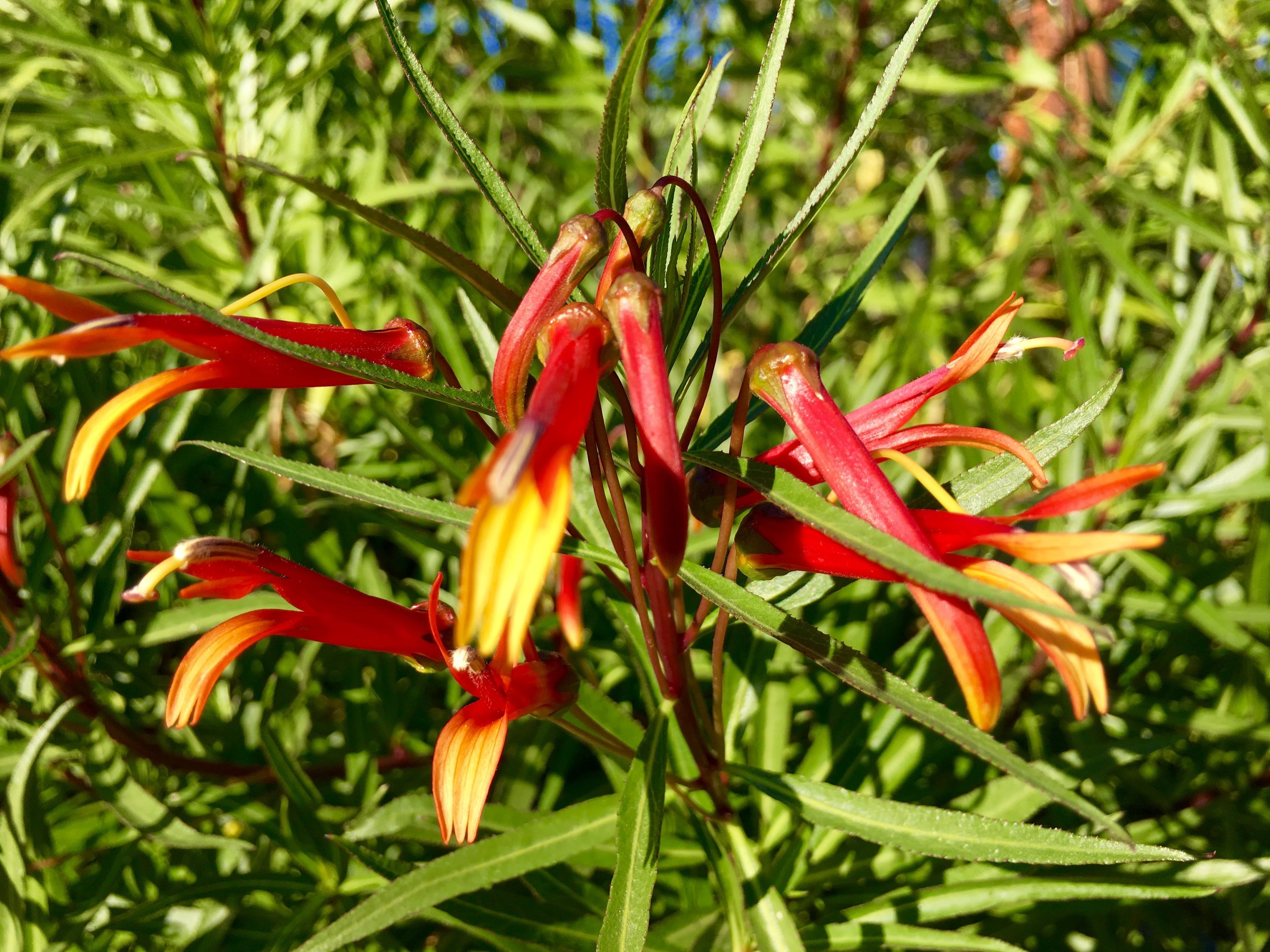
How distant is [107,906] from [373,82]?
1685mm

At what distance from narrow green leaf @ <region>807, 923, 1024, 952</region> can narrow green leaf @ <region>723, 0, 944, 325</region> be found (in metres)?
0.64

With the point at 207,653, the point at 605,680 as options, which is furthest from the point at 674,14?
the point at 207,653

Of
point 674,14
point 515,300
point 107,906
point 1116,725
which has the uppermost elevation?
point 674,14

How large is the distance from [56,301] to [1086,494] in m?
0.66

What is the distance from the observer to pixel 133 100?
Result: 50.3 inches

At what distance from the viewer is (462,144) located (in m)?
0.61

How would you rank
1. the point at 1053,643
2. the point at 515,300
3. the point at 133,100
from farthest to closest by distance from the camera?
the point at 133,100, the point at 515,300, the point at 1053,643

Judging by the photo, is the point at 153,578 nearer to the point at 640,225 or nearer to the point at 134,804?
the point at 640,225

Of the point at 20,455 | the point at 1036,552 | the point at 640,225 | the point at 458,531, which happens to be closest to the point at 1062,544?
the point at 1036,552

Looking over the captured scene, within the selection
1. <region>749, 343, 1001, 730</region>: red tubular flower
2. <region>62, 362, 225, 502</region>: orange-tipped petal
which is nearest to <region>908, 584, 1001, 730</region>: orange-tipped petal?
<region>749, 343, 1001, 730</region>: red tubular flower

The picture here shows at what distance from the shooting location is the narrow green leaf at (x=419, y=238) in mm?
513

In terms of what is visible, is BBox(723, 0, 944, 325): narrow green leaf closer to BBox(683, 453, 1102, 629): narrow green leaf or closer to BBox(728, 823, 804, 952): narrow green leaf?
BBox(683, 453, 1102, 629): narrow green leaf

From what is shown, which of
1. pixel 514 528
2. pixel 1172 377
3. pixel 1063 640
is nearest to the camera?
pixel 514 528

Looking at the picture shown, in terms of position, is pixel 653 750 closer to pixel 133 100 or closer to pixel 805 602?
pixel 805 602
